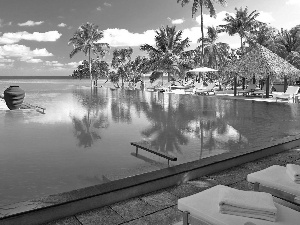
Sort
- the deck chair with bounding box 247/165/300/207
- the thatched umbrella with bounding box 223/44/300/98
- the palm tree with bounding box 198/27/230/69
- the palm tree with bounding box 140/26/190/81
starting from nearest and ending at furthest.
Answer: the deck chair with bounding box 247/165/300/207 → the thatched umbrella with bounding box 223/44/300/98 → the palm tree with bounding box 140/26/190/81 → the palm tree with bounding box 198/27/230/69

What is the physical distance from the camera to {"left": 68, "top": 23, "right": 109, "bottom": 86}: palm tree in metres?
40.1

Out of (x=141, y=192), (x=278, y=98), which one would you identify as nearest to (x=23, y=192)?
(x=141, y=192)

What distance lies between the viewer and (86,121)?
9781 mm

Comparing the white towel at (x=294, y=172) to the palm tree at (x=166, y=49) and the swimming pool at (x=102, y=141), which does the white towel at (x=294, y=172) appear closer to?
the swimming pool at (x=102, y=141)

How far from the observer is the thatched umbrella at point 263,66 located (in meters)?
18.4

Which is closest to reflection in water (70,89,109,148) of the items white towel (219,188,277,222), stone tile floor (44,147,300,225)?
stone tile floor (44,147,300,225)

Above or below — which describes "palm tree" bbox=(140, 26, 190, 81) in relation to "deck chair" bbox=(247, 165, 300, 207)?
above

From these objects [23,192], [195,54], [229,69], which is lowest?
[23,192]

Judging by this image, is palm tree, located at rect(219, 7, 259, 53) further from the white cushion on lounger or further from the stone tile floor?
the white cushion on lounger

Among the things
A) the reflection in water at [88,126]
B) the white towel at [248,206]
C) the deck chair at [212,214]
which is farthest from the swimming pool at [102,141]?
the white towel at [248,206]

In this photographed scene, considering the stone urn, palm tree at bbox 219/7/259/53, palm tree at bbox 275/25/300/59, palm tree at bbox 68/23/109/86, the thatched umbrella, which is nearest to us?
the stone urn

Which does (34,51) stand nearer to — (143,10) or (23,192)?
(143,10)

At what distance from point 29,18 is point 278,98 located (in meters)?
56.2

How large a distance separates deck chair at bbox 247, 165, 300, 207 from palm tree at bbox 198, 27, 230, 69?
3425 centimetres
